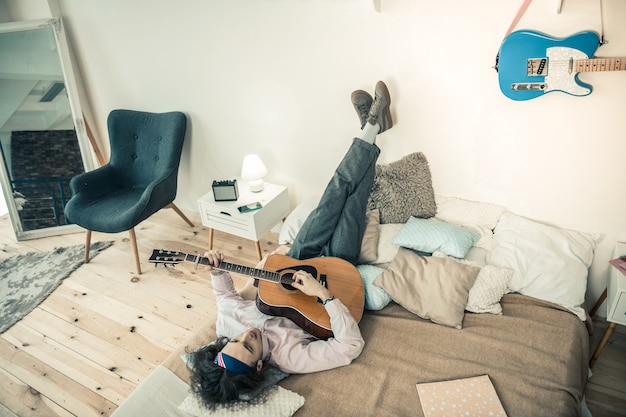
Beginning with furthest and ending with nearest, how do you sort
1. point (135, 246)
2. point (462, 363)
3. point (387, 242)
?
point (135, 246) → point (387, 242) → point (462, 363)

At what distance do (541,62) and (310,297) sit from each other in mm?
1435

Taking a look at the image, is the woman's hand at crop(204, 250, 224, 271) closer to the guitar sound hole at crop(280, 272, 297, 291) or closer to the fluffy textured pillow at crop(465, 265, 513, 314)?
the guitar sound hole at crop(280, 272, 297, 291)

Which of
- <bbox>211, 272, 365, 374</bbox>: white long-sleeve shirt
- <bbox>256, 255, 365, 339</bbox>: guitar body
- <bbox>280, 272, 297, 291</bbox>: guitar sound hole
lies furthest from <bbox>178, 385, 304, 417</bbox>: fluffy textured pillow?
<bbox>280, 272, 297, 291</bbox>: guitar sound hole

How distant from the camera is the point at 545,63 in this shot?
1679 millimetres

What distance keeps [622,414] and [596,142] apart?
3.90ft

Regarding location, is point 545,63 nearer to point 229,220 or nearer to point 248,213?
point 248,213

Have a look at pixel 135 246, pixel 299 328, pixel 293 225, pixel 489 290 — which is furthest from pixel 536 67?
pixel 135 246

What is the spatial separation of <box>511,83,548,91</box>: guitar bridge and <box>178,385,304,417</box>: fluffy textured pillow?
1.62 meters

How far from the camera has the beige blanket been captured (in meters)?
1.37

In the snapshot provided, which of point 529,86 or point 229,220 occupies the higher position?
point 529,86

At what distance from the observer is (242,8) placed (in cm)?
228

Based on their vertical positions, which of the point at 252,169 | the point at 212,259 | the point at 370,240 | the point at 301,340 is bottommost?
the point at 301,340

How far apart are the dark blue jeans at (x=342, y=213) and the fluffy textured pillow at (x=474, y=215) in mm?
492

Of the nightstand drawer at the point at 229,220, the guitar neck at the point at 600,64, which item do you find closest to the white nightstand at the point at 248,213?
the nightstand drawer at the point at 229,220
